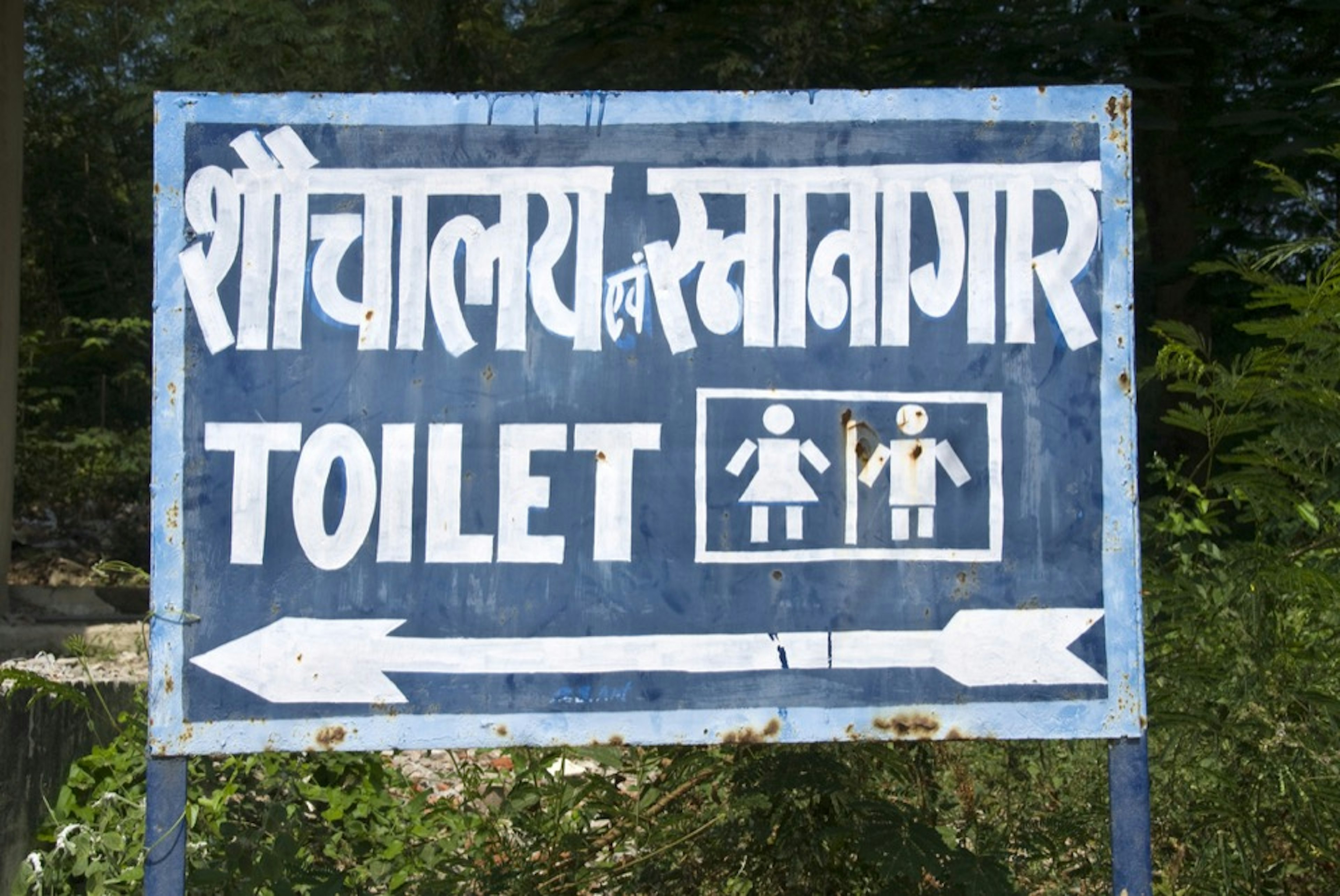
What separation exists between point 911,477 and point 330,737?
1.11 m

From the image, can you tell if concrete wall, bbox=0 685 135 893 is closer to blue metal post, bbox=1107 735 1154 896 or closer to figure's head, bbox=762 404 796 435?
figure's head, bbox=762 404 796 435

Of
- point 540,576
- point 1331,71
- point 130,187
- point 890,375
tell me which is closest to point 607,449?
point 540,576

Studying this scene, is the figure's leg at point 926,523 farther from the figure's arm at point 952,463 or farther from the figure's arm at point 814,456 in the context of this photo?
the figure's arm at point 814,456

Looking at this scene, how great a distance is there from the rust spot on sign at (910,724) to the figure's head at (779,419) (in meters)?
0.53

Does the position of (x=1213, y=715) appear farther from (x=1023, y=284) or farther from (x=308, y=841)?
(x=308, y=841)

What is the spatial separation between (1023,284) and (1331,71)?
4.94 metres

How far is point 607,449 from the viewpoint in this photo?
8.63 ft

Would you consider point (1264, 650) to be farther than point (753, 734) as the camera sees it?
Yes

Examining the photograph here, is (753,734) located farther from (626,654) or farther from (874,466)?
(874,466)

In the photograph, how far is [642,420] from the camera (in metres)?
2.64

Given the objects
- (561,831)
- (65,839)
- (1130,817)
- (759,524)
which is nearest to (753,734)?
(759,524)

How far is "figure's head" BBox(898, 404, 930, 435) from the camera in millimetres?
2639

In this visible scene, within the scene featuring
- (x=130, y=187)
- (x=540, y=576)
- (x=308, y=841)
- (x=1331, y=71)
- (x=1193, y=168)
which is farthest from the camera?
(x=130, y=187)

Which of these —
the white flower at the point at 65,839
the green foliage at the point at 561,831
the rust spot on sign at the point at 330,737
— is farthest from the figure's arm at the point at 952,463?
the white flower at the point at 65,839
